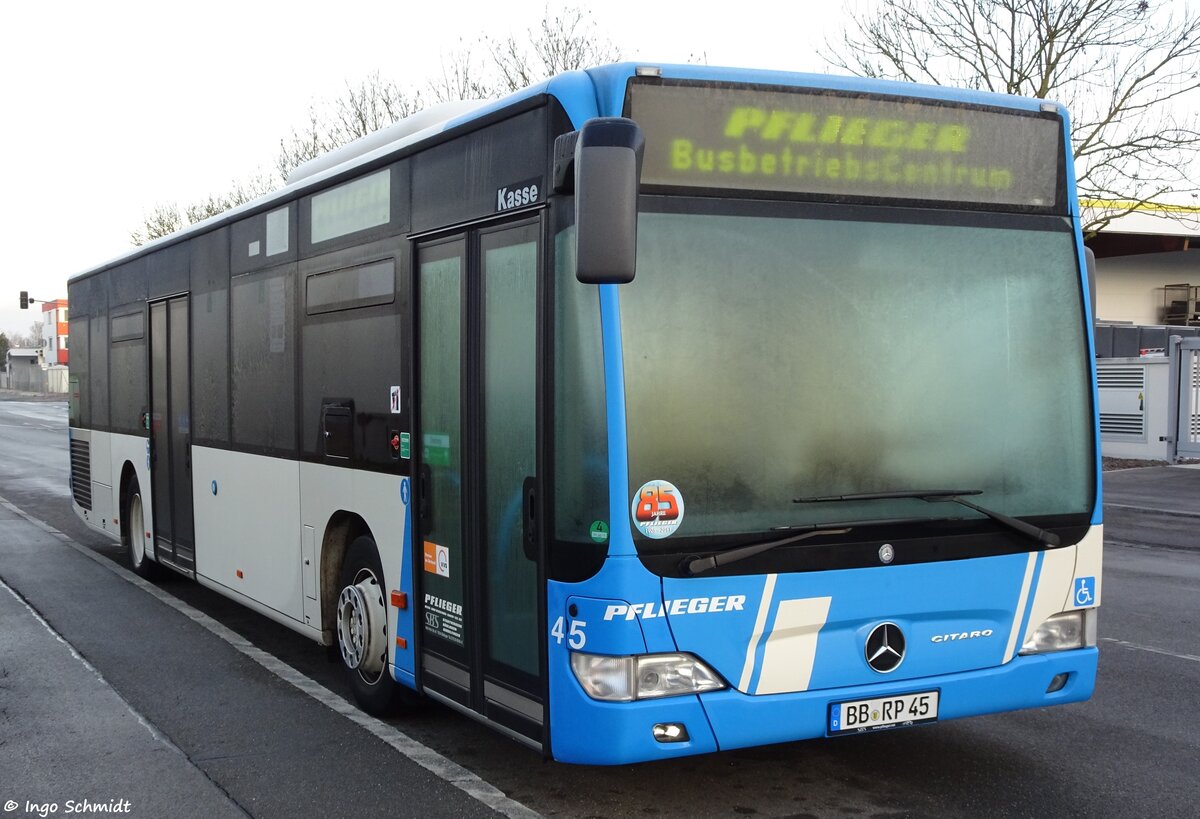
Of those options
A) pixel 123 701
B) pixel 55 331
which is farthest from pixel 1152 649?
pixel 55 331

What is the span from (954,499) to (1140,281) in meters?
54.2

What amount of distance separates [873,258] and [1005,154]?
875 mm

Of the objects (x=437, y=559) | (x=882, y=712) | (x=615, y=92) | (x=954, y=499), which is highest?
(x=615, y=92)

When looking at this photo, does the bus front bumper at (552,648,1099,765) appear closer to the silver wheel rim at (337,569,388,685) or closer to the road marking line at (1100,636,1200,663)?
the silver wheel rim at (337,569,388,685)

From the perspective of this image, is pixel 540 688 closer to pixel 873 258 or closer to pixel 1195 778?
pixel 873 258

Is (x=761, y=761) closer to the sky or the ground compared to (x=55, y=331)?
closer to the ground

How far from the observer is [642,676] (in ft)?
14.9

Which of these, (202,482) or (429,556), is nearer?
(429,556)

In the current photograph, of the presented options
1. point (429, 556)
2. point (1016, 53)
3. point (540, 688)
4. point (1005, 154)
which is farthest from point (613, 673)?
point (1016, 53)

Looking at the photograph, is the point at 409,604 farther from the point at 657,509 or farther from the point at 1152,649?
the point at 1152,649

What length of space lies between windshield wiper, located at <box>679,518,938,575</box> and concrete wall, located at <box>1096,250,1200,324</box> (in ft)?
172

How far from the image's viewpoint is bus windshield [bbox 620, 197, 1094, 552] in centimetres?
463

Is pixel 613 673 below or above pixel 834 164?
below

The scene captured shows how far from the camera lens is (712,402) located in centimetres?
468
